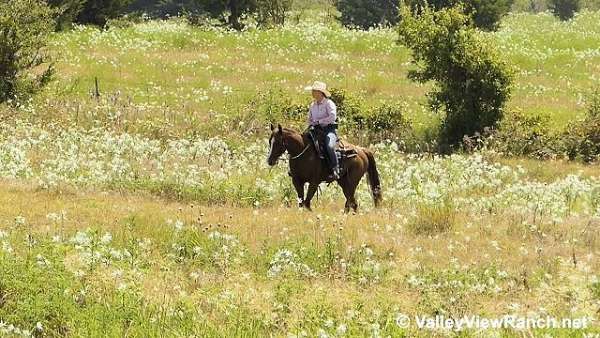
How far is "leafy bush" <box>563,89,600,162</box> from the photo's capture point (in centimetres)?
2525

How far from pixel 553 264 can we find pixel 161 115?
18979 mm

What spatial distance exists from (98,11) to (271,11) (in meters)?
13.6

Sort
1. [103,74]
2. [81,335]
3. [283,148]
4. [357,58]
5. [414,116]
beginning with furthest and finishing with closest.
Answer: [357,58] < [103,74] < [414,116] < [283,148] < [81,335]

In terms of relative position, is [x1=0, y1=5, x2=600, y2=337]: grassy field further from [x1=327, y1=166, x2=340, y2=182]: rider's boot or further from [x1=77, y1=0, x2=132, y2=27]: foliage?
[x1=77, y1=0, x2=132, y2=27]: foliage

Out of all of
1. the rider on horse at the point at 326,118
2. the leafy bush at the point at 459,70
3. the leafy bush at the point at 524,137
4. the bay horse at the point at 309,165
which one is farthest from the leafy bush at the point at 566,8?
the rider on horse at the point at 326,118

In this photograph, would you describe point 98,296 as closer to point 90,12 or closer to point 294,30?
point 294,30

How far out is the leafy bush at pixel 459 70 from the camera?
26484 mm

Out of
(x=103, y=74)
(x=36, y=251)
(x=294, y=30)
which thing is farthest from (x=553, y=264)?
(x=294, y=30)

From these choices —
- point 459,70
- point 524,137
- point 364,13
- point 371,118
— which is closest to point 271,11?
point 364,13

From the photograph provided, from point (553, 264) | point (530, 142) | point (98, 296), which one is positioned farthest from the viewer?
point (530, 142)

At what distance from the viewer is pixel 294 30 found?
1826 inches

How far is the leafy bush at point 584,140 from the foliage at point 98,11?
34235 millimetres

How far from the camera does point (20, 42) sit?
83.9ft

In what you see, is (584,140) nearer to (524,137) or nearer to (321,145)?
(524,137)
